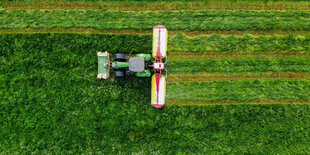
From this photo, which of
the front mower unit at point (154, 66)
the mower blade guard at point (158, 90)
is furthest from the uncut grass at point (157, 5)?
the mower blade guard at point (158, 90)

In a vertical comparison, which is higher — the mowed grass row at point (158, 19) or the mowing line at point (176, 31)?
the mowed grass row at point (158, 19)

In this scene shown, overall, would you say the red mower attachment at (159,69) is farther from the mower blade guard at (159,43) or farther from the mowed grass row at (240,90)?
the mowed grass row at (240,90)

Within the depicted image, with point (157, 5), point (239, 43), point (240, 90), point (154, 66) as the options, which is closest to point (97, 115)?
point (154, 66)

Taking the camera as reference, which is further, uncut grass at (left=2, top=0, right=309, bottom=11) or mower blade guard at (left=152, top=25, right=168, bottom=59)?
uncut grass at (left=2, top=0, right=309, bottom=11)

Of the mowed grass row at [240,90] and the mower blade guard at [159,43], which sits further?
the mowed grass row at [240,90]

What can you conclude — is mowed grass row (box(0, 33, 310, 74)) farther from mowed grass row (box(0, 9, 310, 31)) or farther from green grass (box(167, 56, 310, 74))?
mowed grass row (box(0, 9, 310, 31))

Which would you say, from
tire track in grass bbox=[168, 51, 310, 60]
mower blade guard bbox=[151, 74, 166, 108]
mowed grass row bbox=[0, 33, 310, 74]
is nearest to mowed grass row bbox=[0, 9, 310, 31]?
mowed grass row bbox=[0, 33, 310, 74]

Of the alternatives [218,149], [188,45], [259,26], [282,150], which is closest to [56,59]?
[188,45]
